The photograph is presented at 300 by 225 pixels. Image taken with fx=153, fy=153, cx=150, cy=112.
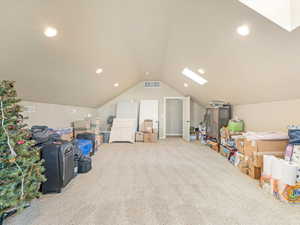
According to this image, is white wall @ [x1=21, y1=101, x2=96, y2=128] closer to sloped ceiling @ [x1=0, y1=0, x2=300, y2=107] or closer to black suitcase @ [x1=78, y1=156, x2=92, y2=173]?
sloped ceiling @ [x1=0, y1=0, x2=300, y2=107]

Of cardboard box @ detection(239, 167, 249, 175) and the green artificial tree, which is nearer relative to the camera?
the green artificial tree

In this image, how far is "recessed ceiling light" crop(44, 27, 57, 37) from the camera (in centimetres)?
198

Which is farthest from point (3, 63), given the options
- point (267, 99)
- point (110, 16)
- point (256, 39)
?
point (267, 99)

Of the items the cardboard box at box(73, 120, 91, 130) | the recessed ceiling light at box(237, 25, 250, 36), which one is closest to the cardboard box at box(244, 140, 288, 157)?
the recessed ceiling light at box(237, 25, 250, 36)

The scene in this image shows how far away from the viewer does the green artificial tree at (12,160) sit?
5.11 feet

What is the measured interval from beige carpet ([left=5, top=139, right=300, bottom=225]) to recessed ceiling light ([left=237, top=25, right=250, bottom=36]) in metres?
2.30

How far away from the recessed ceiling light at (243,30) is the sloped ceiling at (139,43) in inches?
2.4

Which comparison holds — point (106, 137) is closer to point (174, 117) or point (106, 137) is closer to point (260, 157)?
point (174, 117)

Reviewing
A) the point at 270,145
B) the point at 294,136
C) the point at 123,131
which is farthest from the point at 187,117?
the point at 294,136

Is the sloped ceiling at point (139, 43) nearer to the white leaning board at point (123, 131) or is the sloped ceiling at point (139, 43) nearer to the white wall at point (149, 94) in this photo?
the white leaning board at point (123, 131)

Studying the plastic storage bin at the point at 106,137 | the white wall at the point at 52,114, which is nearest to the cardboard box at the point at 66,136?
the white wall at the point at 52,114

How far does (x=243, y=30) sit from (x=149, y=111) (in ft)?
17.0

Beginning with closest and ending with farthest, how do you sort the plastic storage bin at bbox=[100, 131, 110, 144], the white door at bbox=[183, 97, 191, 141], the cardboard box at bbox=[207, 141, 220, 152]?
the cardboard box at bbox=[207, 141, 220, 152] < the plastic storage bin at bbox=[100, 131, 110, 144] < the white door at bbox=[183, 97, 191, 141]

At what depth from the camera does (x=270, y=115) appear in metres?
3.43
